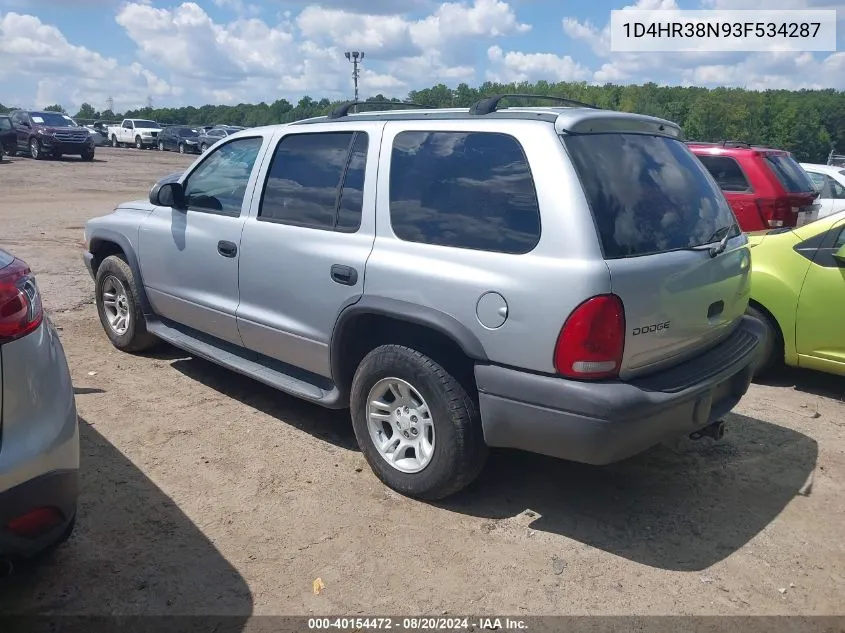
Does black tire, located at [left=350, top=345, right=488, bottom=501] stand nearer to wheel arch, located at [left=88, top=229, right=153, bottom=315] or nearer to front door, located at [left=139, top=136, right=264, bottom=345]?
front door, located at [left=139, top=136, right=264, bottom=345]

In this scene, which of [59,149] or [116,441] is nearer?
→ [116,441]

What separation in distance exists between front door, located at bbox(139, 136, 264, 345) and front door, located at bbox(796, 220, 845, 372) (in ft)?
13.2

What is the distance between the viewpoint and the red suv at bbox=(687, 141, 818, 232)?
8.18m

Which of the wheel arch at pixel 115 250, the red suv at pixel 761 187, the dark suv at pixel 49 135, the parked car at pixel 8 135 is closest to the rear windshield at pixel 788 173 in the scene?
the red suv at pixel 761 187

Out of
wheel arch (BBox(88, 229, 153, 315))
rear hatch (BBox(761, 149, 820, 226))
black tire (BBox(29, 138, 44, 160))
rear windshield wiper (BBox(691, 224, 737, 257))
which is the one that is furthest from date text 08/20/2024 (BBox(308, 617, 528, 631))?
black tire (BBox(29, 138, 44, 160))

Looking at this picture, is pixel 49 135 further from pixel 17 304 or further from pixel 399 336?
pixel 17 304

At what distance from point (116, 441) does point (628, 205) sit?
3.18 m

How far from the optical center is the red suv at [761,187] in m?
8.18

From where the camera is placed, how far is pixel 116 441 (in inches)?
168

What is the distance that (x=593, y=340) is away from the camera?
3.02 metres

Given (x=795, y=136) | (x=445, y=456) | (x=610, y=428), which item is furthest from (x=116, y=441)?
(x=795, y=136)

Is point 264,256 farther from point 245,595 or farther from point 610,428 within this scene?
point 610,428

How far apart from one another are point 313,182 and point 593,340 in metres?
1.99

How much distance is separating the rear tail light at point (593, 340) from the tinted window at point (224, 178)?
2481 mm
